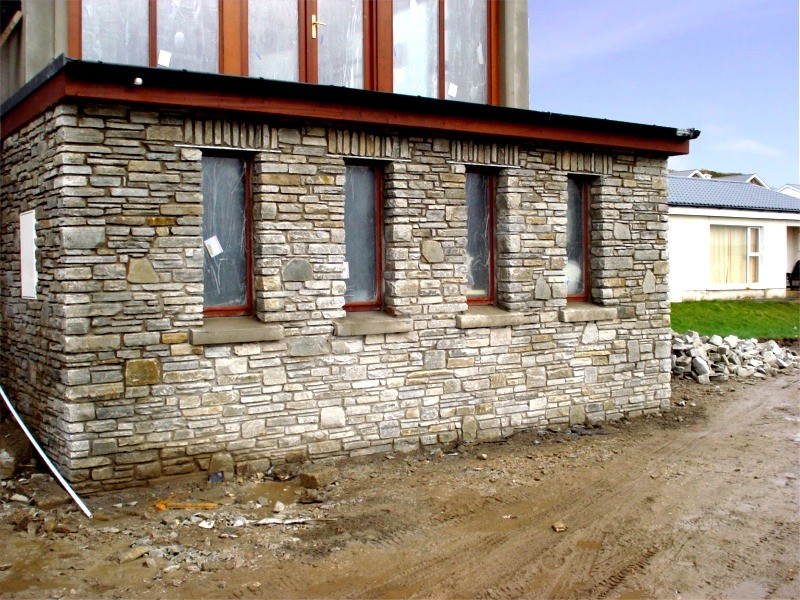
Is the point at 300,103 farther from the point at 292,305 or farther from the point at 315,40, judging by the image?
the point at 292,305

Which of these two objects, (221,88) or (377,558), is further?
(221,88)

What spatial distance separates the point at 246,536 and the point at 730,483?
486 cm

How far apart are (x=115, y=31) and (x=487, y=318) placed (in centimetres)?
513

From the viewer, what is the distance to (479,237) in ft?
32.1

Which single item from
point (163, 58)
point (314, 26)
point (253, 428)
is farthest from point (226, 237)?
point (314, 26)

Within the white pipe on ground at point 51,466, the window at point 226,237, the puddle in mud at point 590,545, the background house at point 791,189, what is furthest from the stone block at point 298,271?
the background house at point 791,189

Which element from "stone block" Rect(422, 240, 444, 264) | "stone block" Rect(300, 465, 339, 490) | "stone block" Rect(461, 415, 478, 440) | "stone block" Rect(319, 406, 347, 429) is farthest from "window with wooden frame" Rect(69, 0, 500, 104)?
"stone block" Rect(300, 465, 339, 490)

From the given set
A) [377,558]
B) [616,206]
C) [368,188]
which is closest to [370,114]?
[368,188]

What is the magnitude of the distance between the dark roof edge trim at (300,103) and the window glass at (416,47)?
141cm

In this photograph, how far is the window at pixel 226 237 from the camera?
8102 millimetres

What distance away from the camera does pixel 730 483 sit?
8.08 metres

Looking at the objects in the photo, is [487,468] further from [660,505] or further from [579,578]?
[579,578]

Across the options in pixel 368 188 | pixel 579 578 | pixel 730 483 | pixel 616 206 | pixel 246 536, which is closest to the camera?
pixel 579 578

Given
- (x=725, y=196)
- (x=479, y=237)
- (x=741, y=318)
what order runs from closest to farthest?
(x=479, y=237), (x=741, y=318), (x=725, y=196)
